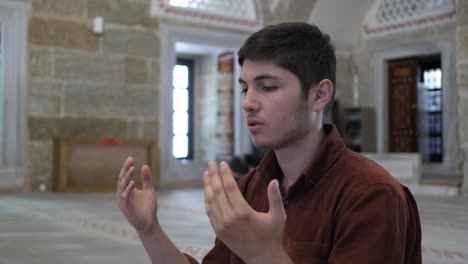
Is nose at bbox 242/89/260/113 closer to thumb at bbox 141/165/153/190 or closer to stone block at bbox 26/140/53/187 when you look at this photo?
A: thumb at bbox 141/165/153/190

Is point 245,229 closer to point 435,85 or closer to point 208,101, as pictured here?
point 435,85

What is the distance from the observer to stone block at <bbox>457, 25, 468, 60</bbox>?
7.15 m

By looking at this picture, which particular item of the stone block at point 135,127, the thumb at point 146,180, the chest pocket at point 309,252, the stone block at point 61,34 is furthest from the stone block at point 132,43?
the chest pocket at point 309,252

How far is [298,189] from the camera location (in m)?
1.21

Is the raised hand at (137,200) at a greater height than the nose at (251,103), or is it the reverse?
the nose at (251,103)

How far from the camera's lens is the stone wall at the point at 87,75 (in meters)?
7.57

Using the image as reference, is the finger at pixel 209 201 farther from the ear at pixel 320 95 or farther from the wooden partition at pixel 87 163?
the wooden partition at pixel 87 163

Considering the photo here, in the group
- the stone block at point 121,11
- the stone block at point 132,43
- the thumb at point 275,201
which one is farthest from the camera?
the stone block at point 132,43

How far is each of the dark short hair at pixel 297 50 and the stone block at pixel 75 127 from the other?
6.84 m

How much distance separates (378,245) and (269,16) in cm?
871

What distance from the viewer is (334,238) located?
1.10 metres

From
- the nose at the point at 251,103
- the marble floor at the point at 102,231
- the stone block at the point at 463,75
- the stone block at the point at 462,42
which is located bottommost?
the marble floor at the point at 102,231

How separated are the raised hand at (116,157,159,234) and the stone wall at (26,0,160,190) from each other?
6.65m

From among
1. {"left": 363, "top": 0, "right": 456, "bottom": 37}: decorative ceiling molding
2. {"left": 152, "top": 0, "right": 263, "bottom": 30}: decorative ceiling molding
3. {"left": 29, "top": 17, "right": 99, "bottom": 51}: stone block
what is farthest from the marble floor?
{"left": 363, "top": 0, "right": 456, "bottom": 37}: decorative ceiling molding
